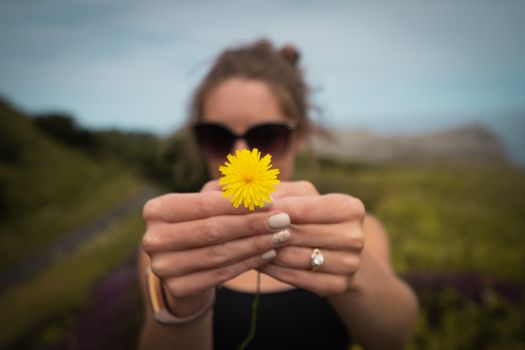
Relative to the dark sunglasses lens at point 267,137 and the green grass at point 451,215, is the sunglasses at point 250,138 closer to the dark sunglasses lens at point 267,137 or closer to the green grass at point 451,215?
the dark sunglasses lens at point 267,137

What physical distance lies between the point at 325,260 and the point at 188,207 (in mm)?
631

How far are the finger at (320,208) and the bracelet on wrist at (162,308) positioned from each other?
1.98 ft

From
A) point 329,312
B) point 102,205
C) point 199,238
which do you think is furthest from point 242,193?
point 102,205

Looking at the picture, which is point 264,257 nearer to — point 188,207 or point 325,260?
point 325,260

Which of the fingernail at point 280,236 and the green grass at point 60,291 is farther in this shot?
the green grass at point 60,291

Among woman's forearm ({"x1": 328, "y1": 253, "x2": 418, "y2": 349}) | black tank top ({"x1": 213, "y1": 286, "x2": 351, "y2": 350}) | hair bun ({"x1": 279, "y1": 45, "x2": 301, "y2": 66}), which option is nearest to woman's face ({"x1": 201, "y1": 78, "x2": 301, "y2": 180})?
hair bun ({"x1": 279, "y1": 45, "x2": 301, "y2": 66})

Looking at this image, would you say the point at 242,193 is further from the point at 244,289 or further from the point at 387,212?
the point at 387,212

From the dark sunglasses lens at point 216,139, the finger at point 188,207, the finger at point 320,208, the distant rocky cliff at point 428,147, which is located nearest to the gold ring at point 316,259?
the finger at point 320,208

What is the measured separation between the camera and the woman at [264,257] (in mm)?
1119

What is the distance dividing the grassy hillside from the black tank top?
44.3 feet

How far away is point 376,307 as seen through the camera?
161 cm

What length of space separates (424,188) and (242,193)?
10.1 m

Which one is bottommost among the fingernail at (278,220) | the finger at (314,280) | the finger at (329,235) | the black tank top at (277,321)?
the black tank top at (277,321)

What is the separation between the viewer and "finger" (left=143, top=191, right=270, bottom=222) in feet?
3.60
